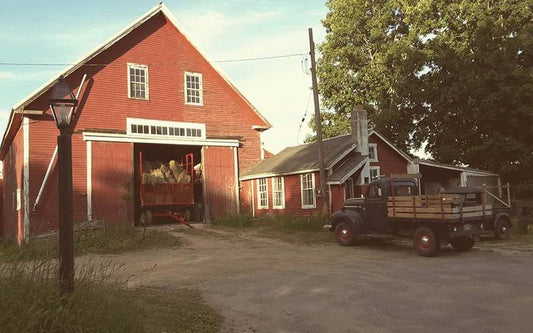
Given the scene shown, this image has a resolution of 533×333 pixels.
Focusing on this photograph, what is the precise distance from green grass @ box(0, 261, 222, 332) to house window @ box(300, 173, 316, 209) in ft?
48.9

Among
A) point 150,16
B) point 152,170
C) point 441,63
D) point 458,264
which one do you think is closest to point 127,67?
point 150,16

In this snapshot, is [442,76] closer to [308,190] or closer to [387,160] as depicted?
[387,160]

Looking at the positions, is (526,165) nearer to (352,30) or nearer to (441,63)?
(441,63)

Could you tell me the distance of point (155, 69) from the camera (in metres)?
22.0

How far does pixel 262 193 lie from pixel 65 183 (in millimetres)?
18773

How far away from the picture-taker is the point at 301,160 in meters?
23.3

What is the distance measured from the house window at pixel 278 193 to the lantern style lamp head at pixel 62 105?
17462mm

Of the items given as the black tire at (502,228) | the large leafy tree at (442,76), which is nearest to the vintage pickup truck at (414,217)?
the black tire at (502,228)

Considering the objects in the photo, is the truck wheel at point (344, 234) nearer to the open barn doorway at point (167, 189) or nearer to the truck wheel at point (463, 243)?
the truck wheel at point (463, 243)

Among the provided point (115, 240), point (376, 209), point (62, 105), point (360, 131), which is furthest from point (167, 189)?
point (62, 105)

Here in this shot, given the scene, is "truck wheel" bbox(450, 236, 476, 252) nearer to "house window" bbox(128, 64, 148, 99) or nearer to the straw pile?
the straw pile

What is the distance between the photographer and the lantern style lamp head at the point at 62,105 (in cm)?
568

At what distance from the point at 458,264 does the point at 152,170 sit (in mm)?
16276

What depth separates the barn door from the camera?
75.3 feet
